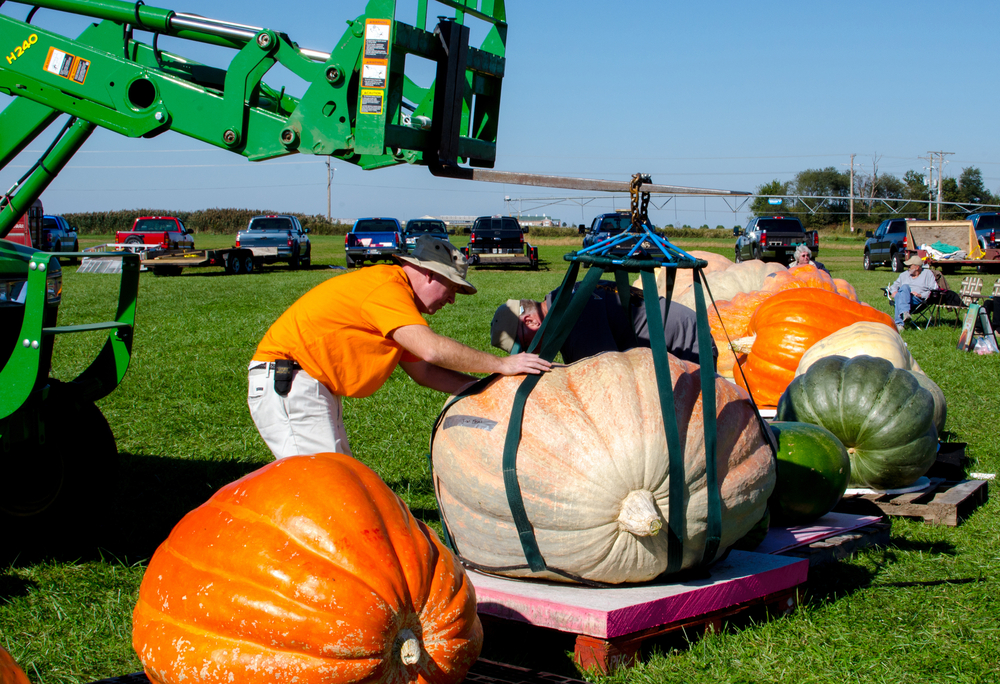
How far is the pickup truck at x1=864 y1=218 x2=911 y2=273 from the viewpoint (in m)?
29.2

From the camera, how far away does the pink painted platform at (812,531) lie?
425 cm

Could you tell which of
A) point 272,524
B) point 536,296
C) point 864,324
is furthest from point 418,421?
point 536,296

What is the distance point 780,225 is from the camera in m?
29.5

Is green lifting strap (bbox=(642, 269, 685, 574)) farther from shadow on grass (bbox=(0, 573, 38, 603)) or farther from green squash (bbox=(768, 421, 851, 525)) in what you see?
shadow on grass (bbox=(0, 573, 38, 603))

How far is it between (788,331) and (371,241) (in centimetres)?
2228

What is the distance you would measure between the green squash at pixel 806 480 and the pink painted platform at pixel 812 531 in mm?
76

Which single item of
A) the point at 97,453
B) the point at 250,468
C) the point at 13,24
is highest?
the point at 13,24

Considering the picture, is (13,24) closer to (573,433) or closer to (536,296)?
(573,433)

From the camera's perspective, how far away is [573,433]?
10.7ft

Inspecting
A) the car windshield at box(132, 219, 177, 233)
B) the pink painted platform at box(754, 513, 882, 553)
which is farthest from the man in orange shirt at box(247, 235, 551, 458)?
the car windshield at box(132, 219, 177, 233)

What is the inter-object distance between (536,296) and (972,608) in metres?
14.4

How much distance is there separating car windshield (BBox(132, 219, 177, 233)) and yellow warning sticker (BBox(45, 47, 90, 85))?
28.0 metres

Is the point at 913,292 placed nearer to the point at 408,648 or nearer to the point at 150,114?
the point at 150,114

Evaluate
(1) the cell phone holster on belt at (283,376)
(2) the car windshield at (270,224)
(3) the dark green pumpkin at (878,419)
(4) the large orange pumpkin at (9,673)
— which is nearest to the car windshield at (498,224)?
(2) the car windshield at (270,224)
